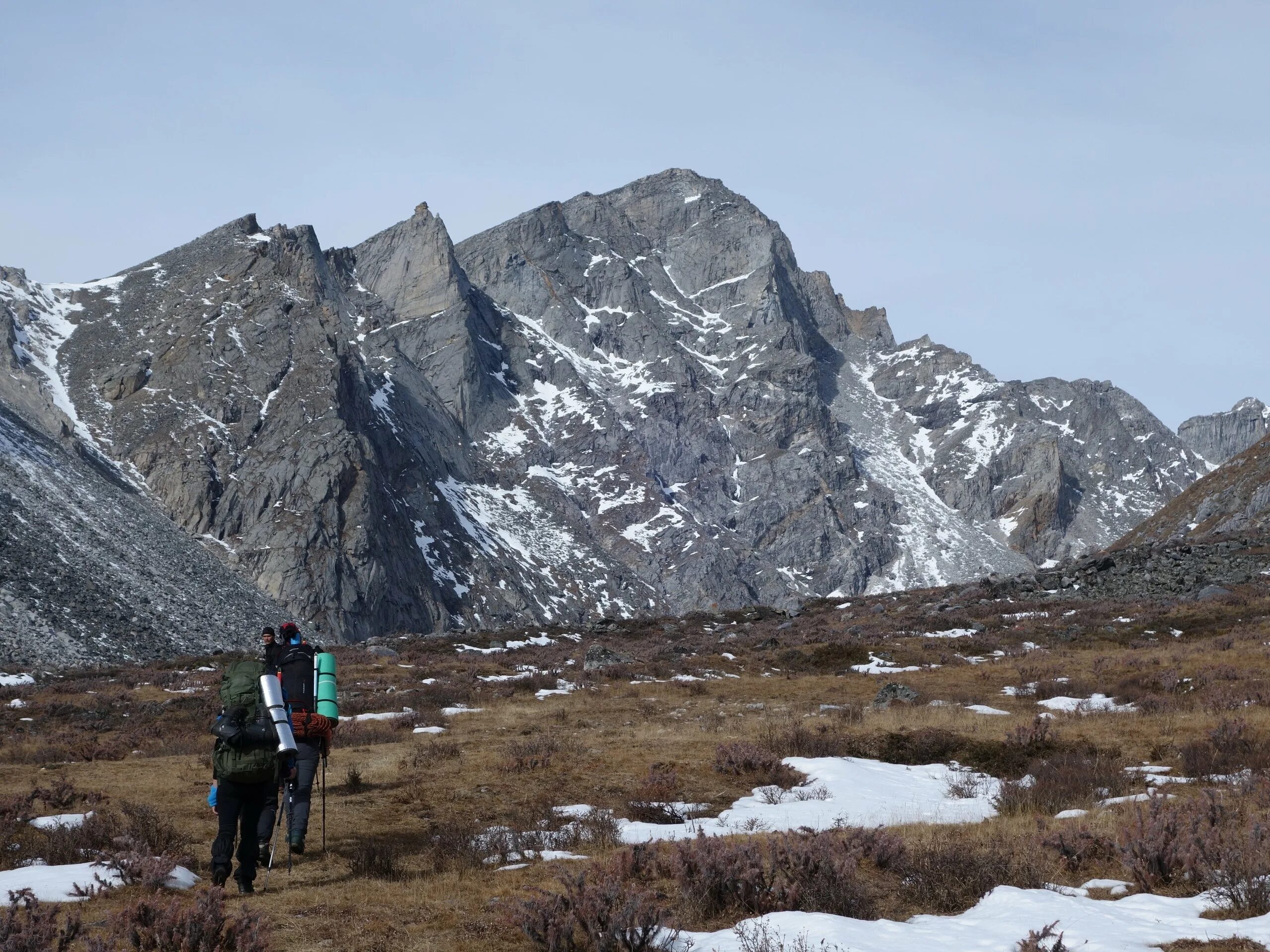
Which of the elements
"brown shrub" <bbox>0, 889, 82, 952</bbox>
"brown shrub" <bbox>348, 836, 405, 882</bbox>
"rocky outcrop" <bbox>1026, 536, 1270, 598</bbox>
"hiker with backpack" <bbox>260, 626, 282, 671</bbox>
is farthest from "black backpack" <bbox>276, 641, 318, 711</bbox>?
"rocky outcrop" <bbox>1026, 536, 1270, 598</bbox>

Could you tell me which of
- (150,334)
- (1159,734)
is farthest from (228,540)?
(1159,734)

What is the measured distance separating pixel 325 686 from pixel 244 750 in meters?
2.10

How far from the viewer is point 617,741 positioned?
732 inches

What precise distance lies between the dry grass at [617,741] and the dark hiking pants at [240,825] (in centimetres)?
34

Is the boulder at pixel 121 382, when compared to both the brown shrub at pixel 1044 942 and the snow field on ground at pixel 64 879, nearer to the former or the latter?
the snow field on ground at pixel 64 879

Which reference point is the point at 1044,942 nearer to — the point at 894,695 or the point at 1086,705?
the point at 1086,705

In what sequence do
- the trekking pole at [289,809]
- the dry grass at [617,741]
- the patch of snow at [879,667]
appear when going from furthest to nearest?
the patch of snow at [879,667]
the trekking pole at [289,809]
the dry grass at [617,741]

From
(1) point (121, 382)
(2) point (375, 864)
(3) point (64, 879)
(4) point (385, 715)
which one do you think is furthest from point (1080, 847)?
(1) point (121, 382)

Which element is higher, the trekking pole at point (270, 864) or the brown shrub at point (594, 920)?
the brown shrub at point (594, 920)

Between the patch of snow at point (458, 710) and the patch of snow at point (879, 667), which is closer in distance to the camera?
the patch of snow at point (458, 710)

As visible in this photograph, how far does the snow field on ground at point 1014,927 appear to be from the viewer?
23.0 ft

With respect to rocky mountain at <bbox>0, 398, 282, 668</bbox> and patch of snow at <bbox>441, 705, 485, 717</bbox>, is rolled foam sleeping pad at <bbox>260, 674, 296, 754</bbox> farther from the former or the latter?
rocky mountain at <bbox>0, 398, 282, 668</bbox>

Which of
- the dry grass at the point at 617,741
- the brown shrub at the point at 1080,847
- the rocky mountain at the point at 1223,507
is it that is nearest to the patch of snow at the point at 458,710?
the dry grass at the point at 617,741

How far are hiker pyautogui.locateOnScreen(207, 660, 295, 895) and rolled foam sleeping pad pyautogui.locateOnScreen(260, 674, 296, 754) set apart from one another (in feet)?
0.07
